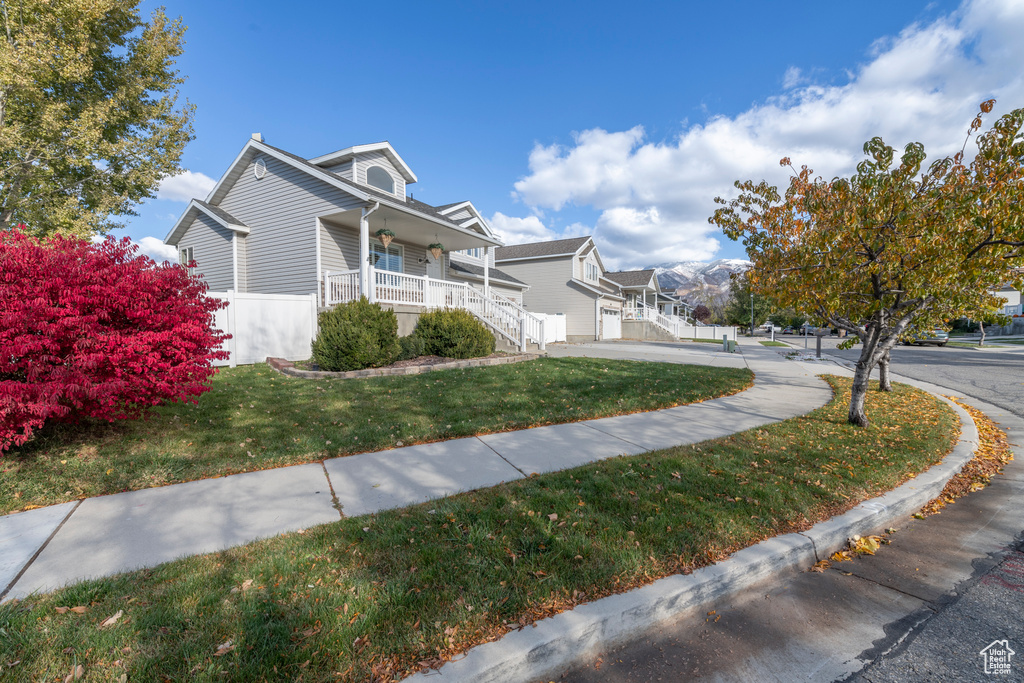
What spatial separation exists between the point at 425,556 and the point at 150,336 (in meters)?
3.85

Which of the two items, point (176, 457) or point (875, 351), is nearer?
point (176, 457)

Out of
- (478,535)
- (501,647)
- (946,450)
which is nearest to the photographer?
(501,647)

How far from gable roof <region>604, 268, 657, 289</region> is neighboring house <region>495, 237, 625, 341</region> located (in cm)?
597

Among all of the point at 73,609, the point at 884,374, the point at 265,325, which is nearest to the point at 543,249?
the point at 265,325

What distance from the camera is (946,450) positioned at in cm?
489

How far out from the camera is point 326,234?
45.7 ft

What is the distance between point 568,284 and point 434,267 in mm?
12987

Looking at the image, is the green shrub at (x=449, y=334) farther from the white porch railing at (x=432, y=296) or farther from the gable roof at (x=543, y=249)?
the gable roof at (x=543, y=249)

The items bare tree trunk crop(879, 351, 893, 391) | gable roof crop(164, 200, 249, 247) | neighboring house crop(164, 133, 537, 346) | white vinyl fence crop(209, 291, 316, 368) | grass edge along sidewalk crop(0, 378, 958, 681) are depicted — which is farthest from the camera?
gable roof crop(164, 200, 249, 247)

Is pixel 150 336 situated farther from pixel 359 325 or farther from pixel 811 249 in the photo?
pixel 811 249

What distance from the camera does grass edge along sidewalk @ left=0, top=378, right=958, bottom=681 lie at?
1908mm

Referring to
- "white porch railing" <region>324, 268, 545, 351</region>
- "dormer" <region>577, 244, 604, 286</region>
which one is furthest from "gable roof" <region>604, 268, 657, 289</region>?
"white porch railing" <region>324, 268, 545, 351</region>

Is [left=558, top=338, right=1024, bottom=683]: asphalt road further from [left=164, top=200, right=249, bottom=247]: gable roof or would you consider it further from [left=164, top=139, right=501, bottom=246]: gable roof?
[left=164, top=200, right=249, bottom=247]: gable roof

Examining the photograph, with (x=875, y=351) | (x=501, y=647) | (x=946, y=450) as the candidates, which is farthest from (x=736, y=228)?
(x=501, y=647)
